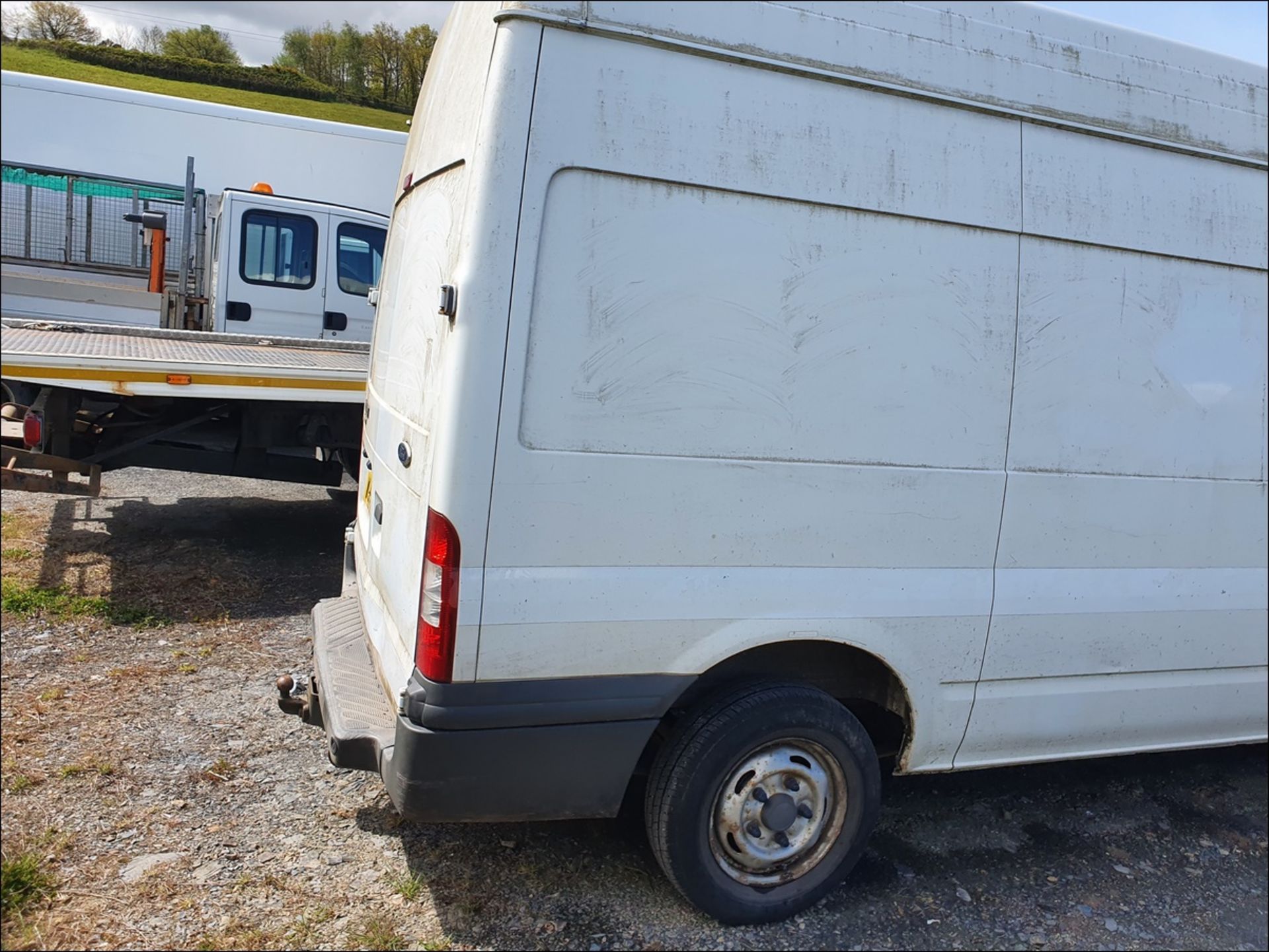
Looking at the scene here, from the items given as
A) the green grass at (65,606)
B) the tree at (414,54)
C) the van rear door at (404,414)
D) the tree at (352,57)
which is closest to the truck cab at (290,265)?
the tree at (352,57)

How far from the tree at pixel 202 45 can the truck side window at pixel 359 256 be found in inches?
70.2

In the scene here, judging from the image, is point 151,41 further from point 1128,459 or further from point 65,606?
point 1128,459

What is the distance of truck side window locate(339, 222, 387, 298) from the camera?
31.1 ft

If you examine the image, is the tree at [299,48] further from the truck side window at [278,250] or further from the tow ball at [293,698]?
the tow ball at [293,698]

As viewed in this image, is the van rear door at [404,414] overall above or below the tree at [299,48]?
below

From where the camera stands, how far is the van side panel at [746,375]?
2.51m

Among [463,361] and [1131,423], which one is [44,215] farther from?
[1131,423]

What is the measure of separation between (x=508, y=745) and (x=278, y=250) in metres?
7.96

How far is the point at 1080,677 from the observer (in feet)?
10.9

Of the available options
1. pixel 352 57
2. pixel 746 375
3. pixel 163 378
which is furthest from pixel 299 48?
pixel 746 375

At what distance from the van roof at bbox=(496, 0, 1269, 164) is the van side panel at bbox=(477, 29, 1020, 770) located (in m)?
0.06

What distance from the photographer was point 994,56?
2924mm

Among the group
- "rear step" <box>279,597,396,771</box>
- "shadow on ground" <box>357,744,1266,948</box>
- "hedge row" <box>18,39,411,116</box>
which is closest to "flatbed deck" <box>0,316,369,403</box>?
"rear step" <box>279,597,396,771</box>

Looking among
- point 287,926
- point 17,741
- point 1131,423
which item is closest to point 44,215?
point 17,741
